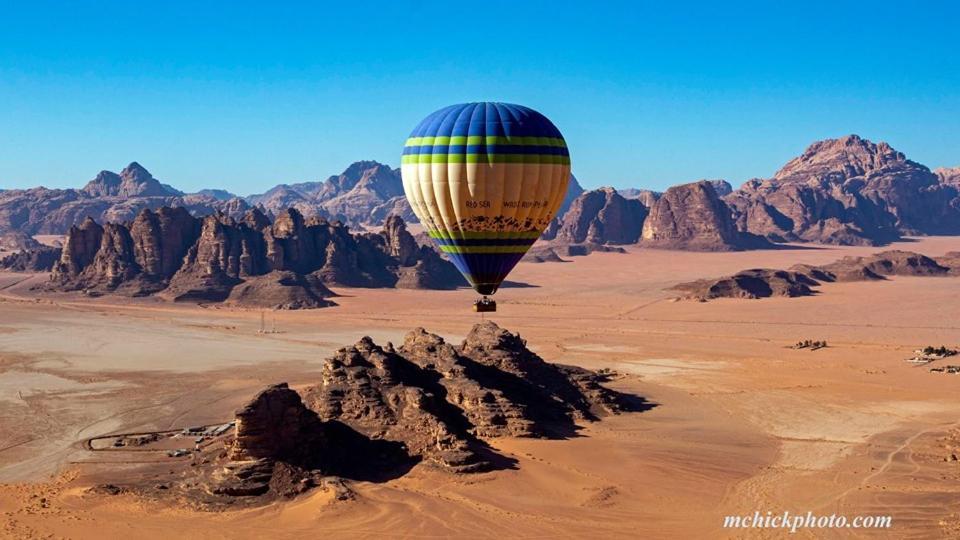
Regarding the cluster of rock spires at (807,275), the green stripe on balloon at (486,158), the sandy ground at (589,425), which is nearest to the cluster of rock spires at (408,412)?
the sandy ground at (589,425)

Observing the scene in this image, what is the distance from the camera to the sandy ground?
34125mm

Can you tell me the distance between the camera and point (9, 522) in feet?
110

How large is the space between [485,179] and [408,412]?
9.98 m

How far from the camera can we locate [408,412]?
41625 millimetres

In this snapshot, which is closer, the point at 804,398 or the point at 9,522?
the point at 9,522

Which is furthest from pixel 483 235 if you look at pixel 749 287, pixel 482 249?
pixel 749 287

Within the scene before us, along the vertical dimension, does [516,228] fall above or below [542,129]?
below

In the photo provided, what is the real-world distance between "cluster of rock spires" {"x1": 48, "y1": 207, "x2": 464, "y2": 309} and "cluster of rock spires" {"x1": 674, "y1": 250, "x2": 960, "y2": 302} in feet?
111

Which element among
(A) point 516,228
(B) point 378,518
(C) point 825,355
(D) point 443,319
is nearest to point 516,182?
(A) point 516,228

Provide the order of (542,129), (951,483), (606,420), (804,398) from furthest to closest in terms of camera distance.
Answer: (804,398), (606,420), (542,129), (951,483)

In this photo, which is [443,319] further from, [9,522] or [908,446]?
[9,522]

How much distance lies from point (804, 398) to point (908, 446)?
38.2 ft

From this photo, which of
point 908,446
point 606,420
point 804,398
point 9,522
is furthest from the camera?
point 804,398

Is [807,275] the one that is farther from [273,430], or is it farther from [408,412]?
[273,430]
